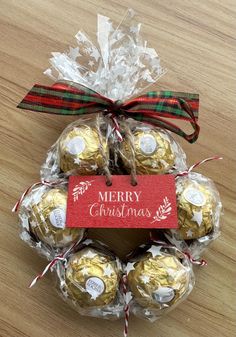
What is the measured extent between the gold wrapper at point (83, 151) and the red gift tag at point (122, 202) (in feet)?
0.09

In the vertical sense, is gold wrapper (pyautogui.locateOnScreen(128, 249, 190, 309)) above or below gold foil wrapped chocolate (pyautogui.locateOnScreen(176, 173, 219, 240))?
below

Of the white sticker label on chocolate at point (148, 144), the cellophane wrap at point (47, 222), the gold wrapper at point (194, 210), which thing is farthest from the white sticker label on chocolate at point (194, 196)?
the cellophane wrap at point (47, 222)

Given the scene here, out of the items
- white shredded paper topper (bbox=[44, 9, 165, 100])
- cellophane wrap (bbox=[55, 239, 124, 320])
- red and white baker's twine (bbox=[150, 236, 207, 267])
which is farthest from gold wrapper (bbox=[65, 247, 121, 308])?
white shredded paper topper (bbox=[44, 9, 165, 100])

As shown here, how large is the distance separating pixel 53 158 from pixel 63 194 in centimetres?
10

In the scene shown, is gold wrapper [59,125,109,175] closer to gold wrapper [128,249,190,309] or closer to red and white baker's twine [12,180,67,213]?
red and white baker's twine [12,180,67,213]

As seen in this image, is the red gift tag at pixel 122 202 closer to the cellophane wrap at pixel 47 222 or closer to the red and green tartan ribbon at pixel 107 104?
the cellophane wrap at pixel 47 222

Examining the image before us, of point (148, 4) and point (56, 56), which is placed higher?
point (148, 4)

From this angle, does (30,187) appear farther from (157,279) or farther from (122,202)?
(157,279)

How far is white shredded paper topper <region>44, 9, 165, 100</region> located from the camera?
3.11 feet

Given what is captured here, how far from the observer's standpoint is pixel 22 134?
1.02 m

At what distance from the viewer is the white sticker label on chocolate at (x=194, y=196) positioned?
0.86 metres

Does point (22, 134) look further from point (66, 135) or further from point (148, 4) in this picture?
point (148, 4)

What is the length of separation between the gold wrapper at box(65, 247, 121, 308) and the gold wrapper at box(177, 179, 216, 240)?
0.16 meters

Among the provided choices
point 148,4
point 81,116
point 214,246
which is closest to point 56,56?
point 81,116
